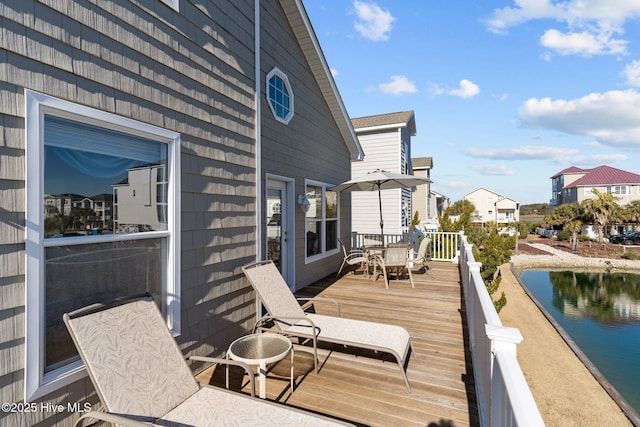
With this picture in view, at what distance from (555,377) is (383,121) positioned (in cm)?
1086

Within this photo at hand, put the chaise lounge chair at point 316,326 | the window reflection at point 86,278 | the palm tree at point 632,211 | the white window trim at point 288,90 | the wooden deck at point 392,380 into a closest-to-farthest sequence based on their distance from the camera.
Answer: the window reflection at point 86,278 → the wooden deck at point 392,380 → the chaise lounge chair at point 316,326 → the white window trim at point 288,90 → the palm tree at point 632,211

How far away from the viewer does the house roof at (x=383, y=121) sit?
13414 mm

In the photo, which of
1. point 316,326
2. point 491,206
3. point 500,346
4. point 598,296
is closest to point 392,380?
point 316,326

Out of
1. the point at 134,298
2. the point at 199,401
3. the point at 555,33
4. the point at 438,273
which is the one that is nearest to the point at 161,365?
the point at 199,401

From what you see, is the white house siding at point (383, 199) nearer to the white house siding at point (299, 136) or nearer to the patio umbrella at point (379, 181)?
the white house siding at point (299, 136)

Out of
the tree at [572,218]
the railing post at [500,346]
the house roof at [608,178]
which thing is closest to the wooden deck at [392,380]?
the railing post at [500,346]

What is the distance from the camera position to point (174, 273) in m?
3.04

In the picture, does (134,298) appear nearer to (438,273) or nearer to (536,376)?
(438,273)

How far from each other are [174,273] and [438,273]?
6.80 m

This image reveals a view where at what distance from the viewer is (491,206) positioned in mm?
49656

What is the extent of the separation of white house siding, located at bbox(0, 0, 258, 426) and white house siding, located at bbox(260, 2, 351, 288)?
686 mm

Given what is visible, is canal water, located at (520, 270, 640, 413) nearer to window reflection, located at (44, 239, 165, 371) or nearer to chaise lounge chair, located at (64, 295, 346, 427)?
chaise lounge chair, located at (64, 295, 346, 427)

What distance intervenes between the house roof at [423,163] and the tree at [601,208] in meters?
19.7

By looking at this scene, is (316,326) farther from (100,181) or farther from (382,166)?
(382,166)
